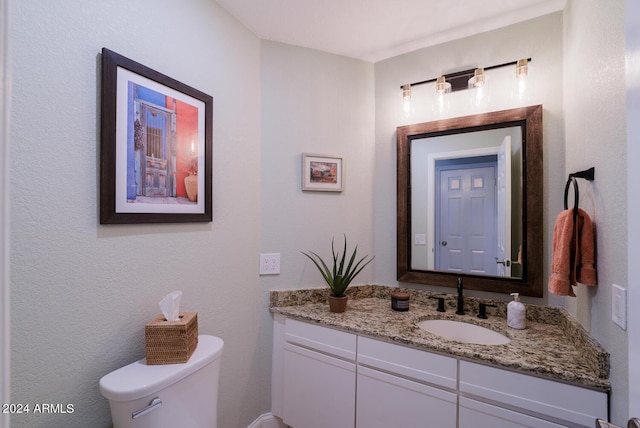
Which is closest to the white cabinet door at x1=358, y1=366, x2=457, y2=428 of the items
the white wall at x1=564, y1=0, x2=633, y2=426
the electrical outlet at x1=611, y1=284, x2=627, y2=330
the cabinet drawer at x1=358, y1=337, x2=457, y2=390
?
the cabinet drawer at x1=358, y1=337, x2=457, y2=390

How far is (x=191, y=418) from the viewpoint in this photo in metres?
1.11

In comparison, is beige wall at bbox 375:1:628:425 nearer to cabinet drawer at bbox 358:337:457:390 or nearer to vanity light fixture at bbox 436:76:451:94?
vanity light fixture at bbox 436:76:451:94

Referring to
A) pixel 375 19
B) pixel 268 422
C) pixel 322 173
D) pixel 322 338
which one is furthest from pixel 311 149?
pixel 268 422

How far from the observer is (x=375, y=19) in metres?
1.66

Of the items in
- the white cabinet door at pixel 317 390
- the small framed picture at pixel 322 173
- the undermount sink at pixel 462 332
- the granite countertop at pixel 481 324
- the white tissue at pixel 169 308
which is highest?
the small framed picture at pixel 322 173

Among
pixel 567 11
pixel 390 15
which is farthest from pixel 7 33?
pixel 567 11

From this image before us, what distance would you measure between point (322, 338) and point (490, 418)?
79 centimetres

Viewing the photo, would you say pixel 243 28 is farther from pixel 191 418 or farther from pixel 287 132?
pixel 191 418

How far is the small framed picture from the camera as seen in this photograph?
190 centimetres

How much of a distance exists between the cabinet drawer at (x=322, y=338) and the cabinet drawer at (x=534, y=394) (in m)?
0.52

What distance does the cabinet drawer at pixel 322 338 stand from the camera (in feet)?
4.99

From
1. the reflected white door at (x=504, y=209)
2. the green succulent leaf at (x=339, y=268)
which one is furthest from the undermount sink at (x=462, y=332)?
the green succulent leaf at (x=339, y=268)

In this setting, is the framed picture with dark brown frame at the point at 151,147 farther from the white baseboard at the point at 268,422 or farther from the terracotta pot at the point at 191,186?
the white baseboard at the point at 268,422

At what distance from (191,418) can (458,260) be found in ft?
5.01
